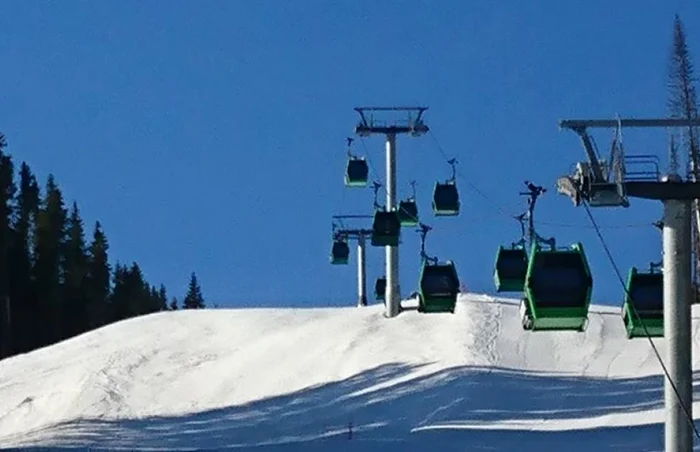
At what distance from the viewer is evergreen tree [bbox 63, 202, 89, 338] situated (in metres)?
77.8

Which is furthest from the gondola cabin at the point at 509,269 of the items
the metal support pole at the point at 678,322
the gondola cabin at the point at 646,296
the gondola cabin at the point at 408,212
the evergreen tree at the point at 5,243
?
the evergreen tree at the point at 5,243

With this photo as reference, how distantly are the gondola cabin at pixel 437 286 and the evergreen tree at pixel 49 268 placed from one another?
168 ft

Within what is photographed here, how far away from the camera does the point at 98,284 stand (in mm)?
83312

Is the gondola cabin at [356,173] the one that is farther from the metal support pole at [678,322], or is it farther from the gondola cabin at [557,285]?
the metal support pole at [678,322]

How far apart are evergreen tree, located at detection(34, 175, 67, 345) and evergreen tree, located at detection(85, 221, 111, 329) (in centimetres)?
370

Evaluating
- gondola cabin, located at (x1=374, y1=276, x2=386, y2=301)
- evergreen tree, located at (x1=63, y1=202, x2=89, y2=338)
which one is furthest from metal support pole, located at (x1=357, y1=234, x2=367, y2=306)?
evergreen tree, located at (x1=63, y1=202, x2=89, y2=338)

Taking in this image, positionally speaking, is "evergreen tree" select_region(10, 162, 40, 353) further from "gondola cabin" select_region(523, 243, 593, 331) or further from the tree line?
"gondola cabin" select_region(523, 243, 593, 331)

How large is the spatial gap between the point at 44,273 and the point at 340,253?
1291 inches

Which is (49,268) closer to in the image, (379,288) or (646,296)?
(379,288)

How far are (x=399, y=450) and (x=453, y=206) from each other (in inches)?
486

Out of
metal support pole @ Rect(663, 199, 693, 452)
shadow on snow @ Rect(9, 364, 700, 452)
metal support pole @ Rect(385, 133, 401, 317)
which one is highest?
metal support pole @ Rect(385, 133, 401, 317)

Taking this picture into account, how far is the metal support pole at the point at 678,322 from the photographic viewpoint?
14695mm

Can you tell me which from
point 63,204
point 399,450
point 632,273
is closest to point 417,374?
point 399,450

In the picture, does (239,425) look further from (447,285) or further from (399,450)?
(399,450)
